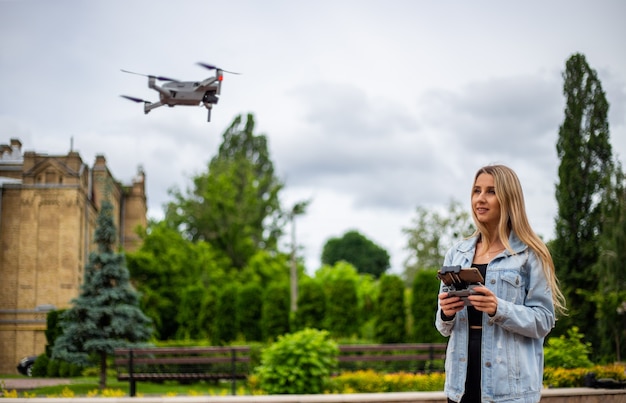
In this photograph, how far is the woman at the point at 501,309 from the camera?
8.68 feet

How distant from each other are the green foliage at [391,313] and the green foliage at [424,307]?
444mm

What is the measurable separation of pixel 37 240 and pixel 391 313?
9.76 meters

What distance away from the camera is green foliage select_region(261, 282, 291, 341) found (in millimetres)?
20297

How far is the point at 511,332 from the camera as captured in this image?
8.76 feet

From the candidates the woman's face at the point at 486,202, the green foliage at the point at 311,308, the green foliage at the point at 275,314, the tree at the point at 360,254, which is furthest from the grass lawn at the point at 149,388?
the tree at the point at 360,254

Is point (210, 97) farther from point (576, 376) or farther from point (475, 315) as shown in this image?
point (576, 376)

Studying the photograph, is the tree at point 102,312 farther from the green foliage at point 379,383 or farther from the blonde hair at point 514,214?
the blonde hair at point 514,214

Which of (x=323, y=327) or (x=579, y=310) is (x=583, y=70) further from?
(x=323, y=327)

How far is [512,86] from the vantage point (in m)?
12.8

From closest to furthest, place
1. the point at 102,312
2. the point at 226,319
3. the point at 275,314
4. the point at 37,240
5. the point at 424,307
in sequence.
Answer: the point at 102,312 → the point at 37,240 → the point at 424,307 → the point at 275,314 → the point at 226,319

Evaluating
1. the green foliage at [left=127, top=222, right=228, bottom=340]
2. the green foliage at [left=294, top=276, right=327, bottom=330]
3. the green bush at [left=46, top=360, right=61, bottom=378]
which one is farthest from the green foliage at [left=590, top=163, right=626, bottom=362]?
the green foliage at [left=127, top=222, right=228, bottom=340]

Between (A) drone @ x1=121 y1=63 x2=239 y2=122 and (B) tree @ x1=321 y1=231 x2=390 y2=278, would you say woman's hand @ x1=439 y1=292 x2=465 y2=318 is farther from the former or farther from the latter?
(B) tree @ x1=321 y1=231 x2=390 y2=278

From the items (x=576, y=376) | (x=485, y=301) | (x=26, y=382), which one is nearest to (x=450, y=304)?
(x=485, y=301)

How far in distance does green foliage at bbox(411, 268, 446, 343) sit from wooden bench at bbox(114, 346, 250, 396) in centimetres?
599
